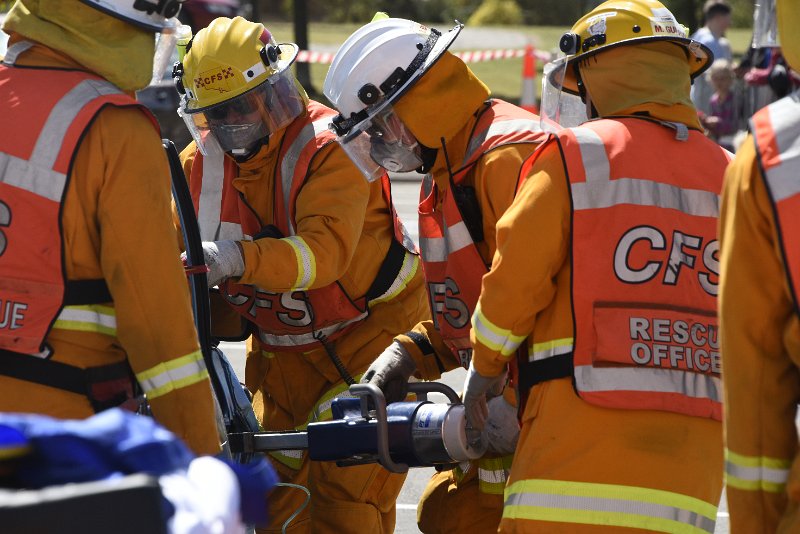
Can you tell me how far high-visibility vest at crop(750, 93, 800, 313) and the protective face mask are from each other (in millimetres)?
1622

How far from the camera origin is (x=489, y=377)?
3.32 meters

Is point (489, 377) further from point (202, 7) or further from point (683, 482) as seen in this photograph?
point (202, 7)

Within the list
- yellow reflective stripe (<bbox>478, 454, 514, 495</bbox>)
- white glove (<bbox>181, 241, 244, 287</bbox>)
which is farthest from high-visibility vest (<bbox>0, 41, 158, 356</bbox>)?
yellow reflective stripe (<bbox>478, 454, 514, 495</bbox>)

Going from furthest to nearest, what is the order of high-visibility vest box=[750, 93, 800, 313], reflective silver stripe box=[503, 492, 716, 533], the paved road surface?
1. the paved road surface
2. reflective silver stripe box=[503, 492, 716, 533]
3. high-visibility vest box=[750, 93, 800, 313]

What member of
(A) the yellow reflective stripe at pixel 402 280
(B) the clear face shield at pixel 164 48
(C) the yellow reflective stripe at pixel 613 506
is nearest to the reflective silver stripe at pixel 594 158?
(C) the yellow reflective stripe at pixel 613 506

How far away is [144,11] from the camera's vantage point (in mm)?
3326

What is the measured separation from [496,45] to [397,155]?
20.0m

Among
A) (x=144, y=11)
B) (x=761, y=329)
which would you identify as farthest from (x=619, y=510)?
(x=144, y=11)

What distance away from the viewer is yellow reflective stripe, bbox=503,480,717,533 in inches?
121

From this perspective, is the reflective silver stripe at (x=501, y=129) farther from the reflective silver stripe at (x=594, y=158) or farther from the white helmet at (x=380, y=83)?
the reflective silver stripe at (x=594, y=158)

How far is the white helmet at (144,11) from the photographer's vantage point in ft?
10.6

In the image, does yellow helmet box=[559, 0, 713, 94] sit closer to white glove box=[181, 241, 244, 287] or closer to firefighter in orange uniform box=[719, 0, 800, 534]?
firefighter in orange uniform box=[719, 0, 800, 534]

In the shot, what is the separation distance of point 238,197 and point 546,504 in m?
1.93

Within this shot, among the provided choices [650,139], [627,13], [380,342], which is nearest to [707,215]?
[650,139]
